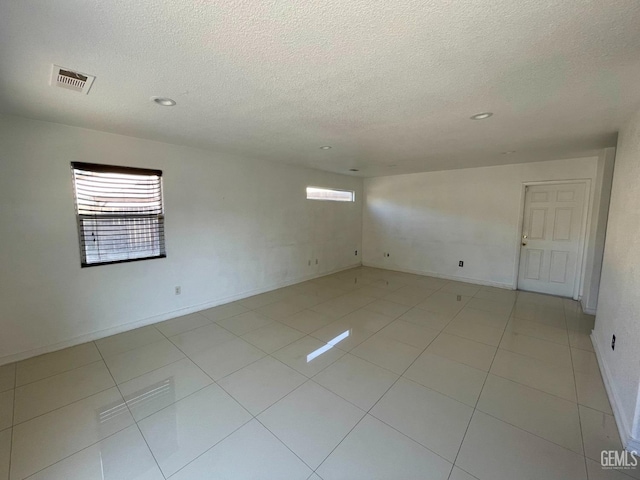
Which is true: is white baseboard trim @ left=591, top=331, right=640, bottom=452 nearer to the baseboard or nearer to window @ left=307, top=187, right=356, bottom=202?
the baseboard

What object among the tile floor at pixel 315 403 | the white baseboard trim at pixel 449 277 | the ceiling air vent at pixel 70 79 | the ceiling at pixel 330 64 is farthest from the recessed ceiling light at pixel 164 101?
the white baseboard trim at pixel 449 277

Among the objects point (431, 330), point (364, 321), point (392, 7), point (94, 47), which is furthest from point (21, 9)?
point (431, 330)

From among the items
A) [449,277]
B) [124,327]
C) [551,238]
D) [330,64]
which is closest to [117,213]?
[124,327]

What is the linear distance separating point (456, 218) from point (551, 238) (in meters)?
1.51

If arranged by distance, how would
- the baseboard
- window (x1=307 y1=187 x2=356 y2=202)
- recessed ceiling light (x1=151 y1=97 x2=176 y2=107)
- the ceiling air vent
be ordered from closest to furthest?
the ceiling air vent < recessed ceiling light (x1=151 y1=97 x2=176 y2=107) < the baseboard < window (x1=307 y1=187 x2=356 y2=202)

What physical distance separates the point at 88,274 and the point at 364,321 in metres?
3.30

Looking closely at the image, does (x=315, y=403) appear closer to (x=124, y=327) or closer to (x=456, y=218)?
(x=124, y=327)

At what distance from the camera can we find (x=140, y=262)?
3258mm

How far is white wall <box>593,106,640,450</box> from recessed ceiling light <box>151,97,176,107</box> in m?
3.59

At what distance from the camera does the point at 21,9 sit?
1135 millimetres

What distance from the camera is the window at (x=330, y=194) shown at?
5.47 meters

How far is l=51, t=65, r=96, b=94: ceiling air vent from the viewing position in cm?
166

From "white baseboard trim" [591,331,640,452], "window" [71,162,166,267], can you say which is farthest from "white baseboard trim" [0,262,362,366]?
"white baseboard trim" [591,331,640,452]

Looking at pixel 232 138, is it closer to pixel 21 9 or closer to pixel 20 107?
pixel 20 107
